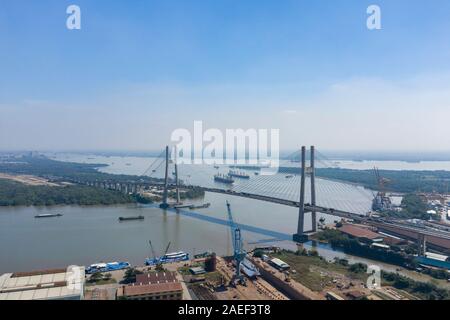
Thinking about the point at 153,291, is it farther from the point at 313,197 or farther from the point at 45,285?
the point at 313,197

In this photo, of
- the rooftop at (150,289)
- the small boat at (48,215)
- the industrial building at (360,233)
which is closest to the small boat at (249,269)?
the rooftop at (150,289)

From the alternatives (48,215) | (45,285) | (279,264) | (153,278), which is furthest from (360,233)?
(48,215)

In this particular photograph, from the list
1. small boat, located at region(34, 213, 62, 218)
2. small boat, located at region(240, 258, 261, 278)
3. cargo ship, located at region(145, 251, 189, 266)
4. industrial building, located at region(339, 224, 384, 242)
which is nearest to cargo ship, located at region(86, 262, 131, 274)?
cargo ship, located at region(145, 251, 189, 266)

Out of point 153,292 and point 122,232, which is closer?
point 153,292

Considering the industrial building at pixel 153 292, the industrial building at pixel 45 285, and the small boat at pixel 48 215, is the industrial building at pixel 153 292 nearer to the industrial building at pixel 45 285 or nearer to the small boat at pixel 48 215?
the industrial building at pixel 45 285

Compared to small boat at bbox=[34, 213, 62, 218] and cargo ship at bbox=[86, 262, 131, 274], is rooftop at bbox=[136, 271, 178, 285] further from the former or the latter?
small boat at bbox=[34, 213, 62, 218]

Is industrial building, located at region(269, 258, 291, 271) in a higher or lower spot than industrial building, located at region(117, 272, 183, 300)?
Answer: lower
